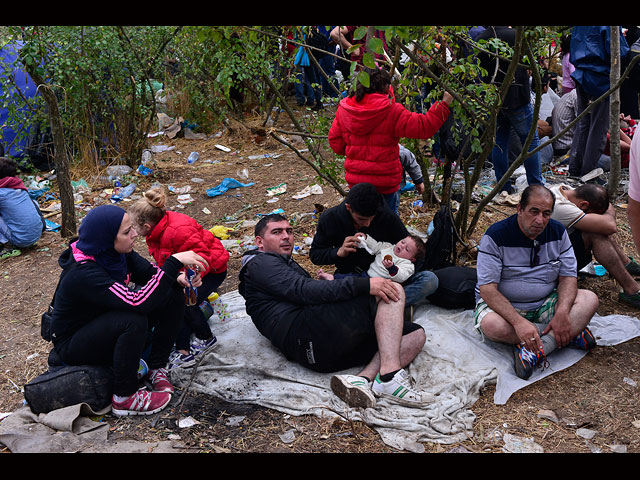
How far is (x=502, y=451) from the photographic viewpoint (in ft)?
9.65

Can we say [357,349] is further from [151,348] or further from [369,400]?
[151,348]

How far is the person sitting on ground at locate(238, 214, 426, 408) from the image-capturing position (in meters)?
3.38

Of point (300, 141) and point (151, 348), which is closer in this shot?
point (151, 348)

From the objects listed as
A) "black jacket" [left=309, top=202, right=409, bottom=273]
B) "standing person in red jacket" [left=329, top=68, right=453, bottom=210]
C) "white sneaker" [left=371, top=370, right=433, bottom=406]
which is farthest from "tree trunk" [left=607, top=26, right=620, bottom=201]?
"white sneaker" [left=371, top=370, right=433, bottom=406]

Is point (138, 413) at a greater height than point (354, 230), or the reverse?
point (354, 230)

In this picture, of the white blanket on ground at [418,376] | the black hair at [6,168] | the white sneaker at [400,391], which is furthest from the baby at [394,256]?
the black hair at [6,168]

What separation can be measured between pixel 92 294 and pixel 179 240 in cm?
93

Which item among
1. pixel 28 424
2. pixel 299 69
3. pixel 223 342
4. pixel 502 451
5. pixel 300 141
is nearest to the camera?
pixel 502 451

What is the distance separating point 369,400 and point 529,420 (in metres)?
0.88

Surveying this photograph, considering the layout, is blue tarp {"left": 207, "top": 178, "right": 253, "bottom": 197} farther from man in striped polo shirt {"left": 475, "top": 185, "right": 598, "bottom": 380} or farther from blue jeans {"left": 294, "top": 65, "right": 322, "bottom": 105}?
man in striped polo shirt {"left": 475, "top": 185, "right": 598, "bottom": 380}

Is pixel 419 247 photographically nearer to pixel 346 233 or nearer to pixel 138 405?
pixel 346 233

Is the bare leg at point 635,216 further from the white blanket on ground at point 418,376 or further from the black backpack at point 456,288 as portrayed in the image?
the black backpack at point 456,288

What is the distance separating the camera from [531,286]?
146 inches

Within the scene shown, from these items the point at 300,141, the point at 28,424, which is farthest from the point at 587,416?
the point at 300,141
